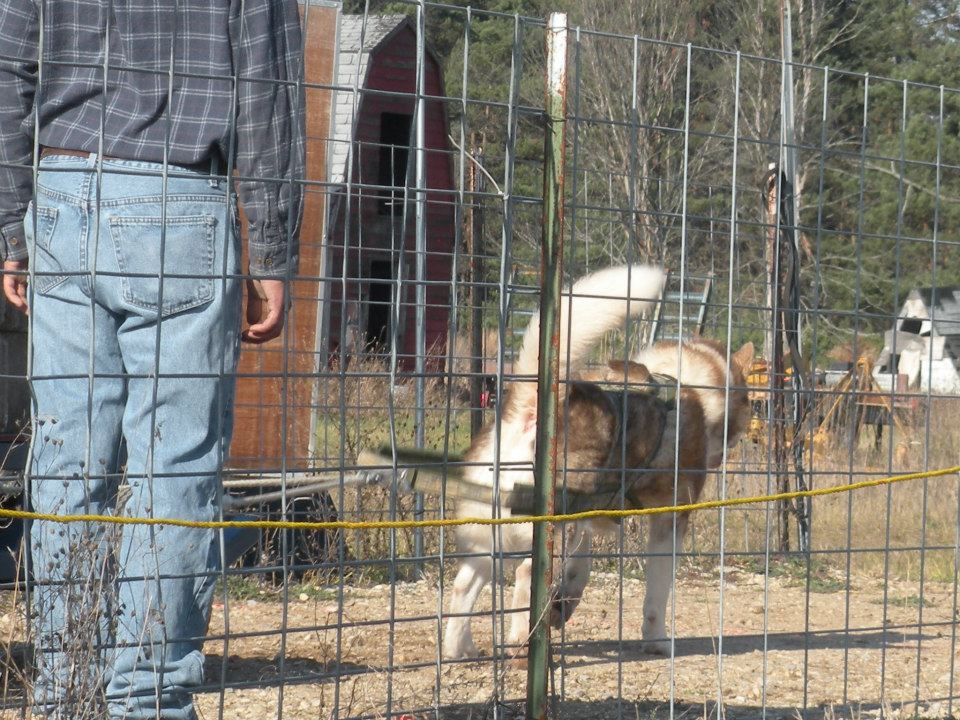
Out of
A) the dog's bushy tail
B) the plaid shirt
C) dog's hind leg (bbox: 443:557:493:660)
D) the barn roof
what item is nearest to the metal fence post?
the dog's bushy tail

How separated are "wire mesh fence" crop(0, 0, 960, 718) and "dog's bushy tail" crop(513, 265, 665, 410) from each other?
0.02 metres

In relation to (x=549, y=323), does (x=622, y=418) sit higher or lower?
lower

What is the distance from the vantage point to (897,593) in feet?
23.2

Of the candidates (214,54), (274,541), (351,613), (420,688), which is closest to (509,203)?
(214,54)

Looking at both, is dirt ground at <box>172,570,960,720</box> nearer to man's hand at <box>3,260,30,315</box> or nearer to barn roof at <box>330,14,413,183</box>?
man's hand at <box>3,260,30,315</box>

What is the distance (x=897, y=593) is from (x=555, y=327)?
4.66 metres

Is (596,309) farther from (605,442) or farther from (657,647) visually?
(657,647)

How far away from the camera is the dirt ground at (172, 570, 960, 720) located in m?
3.58

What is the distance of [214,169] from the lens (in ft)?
9.50

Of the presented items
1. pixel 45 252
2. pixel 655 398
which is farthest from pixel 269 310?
pixel 655 398

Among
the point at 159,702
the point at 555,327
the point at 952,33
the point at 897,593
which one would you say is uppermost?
the point at 952,33

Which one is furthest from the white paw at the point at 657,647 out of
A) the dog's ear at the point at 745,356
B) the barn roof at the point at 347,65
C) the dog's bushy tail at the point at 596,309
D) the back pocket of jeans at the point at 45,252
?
the back pocket of jeans at the point at 45,252

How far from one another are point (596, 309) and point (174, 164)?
5.62 ft

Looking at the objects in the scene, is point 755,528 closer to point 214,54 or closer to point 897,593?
point 897,593
